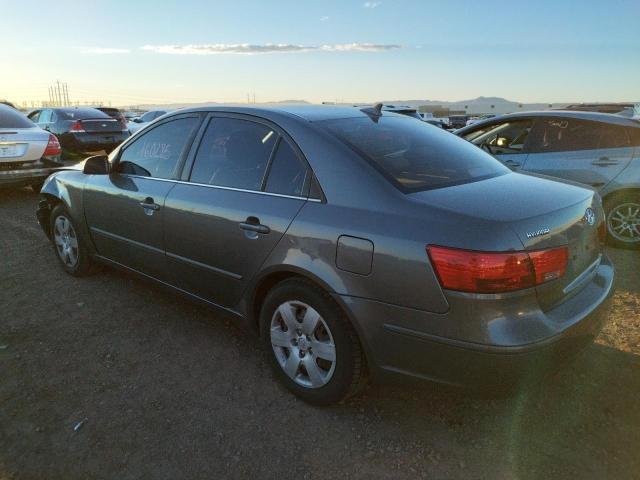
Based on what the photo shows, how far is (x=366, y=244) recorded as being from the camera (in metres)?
2.22

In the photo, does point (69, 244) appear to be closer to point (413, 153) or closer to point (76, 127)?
point (413, 153)

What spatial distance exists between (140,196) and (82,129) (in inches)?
412

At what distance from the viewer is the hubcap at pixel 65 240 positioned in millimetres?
4504

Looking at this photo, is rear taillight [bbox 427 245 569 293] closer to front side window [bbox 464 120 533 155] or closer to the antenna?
the antenna

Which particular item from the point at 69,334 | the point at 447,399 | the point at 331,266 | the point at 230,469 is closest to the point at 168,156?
the point at 69,334

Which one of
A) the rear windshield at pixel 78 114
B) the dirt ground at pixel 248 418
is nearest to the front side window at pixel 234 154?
the dirt ground at pixel 248 418

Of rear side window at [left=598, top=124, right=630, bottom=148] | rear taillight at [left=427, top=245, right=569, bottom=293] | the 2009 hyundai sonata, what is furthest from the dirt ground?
rear side window at [left=598, top=124, right=630, bottom=148]

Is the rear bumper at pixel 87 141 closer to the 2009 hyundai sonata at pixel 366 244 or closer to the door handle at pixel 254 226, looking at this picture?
the 2009 hyundai sonata at pixel 366 244

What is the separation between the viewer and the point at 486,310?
78.2 inches

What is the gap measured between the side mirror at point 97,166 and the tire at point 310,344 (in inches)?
81.2

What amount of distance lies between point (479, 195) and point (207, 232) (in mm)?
1613

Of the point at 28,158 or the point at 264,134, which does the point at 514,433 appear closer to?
the point at 264,134

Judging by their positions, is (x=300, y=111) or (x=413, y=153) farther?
(x=300, y=111)

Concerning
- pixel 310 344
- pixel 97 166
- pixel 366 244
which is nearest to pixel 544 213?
pixel 366 244
